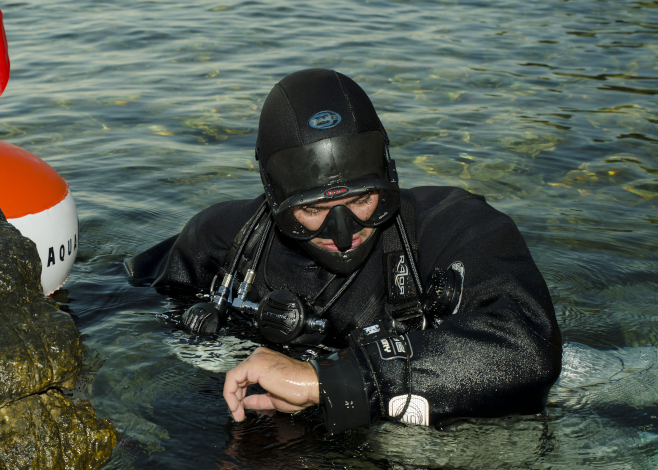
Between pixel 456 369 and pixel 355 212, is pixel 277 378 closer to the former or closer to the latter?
pixel 456 369

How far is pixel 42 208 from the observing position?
3.34 metres

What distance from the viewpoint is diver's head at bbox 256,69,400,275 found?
2.73m

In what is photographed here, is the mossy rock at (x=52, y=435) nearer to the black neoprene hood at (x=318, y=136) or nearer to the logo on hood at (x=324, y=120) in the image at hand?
the black neoprene hood at (x=318, y=136)

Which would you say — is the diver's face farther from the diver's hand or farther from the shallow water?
the shallow water

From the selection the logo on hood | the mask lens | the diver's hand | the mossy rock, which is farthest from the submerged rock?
the logo on hood

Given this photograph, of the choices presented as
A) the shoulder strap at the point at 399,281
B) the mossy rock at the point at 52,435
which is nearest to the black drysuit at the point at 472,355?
the shoulder strap at the point at 399,281

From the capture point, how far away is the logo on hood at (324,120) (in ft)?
9.12

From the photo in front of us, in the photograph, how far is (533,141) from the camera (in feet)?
21.7

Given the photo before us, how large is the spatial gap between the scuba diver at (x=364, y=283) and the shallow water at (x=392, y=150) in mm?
244

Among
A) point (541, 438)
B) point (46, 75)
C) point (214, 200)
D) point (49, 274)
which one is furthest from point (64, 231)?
point (46, 75)

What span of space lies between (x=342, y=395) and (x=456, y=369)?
0.41m

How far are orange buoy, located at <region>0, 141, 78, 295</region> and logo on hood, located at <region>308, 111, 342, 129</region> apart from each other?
1.47m

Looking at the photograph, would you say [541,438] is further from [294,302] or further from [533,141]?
[533,141]

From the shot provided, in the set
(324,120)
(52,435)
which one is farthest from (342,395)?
(324,120)
